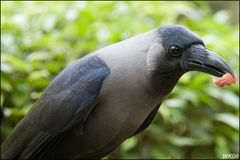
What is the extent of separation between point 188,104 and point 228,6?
4515 mm

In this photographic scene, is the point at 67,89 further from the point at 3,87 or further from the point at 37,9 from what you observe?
the point at 37,9

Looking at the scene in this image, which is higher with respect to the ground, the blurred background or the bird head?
the bird head

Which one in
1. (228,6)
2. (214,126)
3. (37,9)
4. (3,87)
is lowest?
(228,6)

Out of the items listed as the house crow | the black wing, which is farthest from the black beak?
the black wing

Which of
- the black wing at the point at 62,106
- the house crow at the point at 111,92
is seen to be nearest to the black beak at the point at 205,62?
the house crow at the point at 111,92

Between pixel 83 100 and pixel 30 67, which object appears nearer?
pixel 83 100

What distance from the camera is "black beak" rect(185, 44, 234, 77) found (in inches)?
97.7

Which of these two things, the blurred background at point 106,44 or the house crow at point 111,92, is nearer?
the house crow at point 111,92

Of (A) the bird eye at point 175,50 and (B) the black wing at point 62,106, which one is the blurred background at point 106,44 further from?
(A) the bird eye at point 175,50

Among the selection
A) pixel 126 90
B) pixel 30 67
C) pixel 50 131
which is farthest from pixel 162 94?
pixel 30 67

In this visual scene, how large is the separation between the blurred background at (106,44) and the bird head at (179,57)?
3.53 ft

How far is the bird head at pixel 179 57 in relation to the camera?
250cm

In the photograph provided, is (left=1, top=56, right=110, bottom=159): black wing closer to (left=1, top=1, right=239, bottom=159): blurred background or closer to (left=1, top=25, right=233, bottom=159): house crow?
(left=1, top=25, right=233, bottom=159): house crow

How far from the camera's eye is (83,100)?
2654mm
